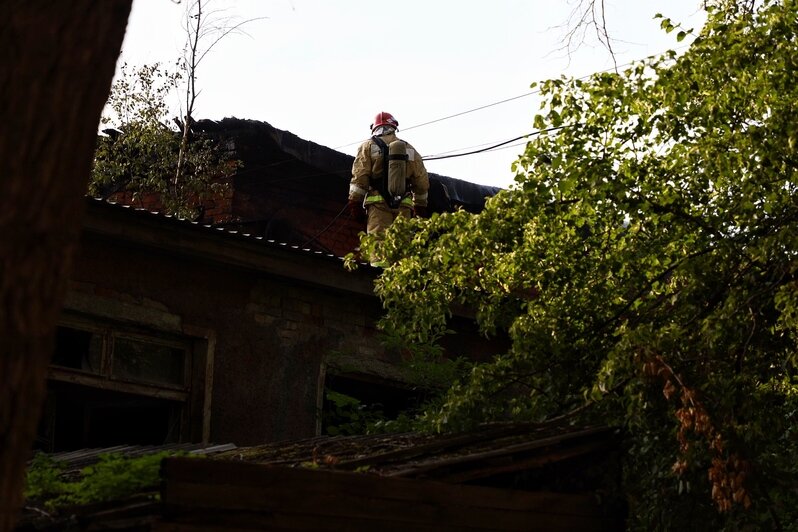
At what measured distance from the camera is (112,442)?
478 inches

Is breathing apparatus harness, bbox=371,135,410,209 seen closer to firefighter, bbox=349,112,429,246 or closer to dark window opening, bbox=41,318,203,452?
firefighter, bbox=349,112,429,246

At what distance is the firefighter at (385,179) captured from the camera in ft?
48.0

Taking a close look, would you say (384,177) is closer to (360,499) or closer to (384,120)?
(384,120)

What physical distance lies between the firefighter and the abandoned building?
7.95 ft

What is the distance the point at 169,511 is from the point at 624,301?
469 centimetres

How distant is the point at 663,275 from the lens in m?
8.82

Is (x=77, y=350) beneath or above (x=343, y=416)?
above

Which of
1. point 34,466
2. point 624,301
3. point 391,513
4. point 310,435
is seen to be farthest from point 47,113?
point 310,435

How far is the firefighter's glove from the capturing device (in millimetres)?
15031

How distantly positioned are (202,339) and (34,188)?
7.61m

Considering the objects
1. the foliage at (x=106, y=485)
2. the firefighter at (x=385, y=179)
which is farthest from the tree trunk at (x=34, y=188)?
the firefighter at (x=385, y=179)

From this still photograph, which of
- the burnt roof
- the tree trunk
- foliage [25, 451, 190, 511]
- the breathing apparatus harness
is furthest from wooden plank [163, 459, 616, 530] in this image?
the burnt roof

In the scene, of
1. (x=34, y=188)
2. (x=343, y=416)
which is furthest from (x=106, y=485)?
(x=343, y=416)

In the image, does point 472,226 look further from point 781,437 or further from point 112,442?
point 112,442
